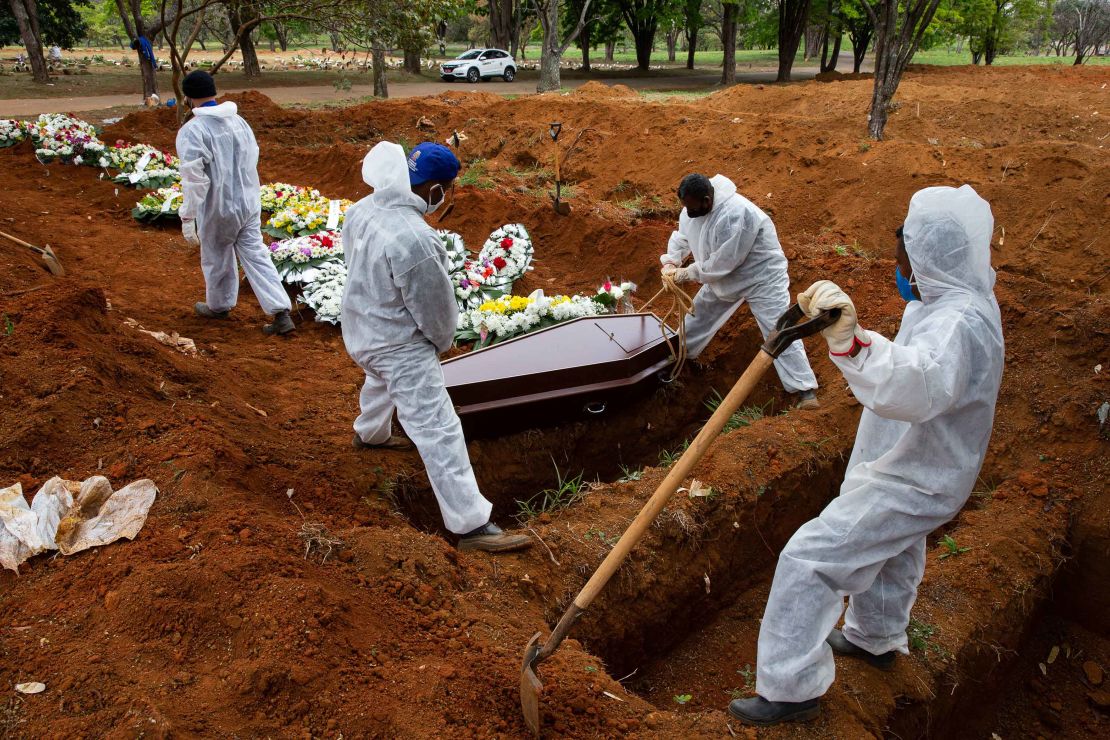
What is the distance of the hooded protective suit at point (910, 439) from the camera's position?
7.39 ft

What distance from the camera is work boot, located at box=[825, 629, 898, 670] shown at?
9.91 feet

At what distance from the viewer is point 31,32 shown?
61.4 ft

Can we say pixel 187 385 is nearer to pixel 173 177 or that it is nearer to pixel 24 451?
pixel 24 451

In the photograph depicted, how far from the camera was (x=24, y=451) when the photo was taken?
341 centimetres

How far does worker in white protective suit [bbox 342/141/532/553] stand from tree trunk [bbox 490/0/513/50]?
25.2m

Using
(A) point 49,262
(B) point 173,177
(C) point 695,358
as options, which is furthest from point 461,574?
(B) point 173,177

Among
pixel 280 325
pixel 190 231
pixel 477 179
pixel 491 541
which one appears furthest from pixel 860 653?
pixel 477 179

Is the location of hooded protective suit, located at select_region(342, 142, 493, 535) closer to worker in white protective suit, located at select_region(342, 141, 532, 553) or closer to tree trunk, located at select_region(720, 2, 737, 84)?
worker in white protective suit, located at select_region(342, 141, 532, 553)

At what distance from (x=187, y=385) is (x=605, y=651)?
299cm

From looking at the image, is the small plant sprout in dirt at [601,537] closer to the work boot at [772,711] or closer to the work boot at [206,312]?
the work boot at [772,711]

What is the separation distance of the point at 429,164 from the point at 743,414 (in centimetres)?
293

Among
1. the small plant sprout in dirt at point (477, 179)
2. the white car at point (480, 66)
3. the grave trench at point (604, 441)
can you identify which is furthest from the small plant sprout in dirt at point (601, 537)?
the white car at point (480, 66)

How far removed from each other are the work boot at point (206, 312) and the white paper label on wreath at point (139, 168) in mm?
4093

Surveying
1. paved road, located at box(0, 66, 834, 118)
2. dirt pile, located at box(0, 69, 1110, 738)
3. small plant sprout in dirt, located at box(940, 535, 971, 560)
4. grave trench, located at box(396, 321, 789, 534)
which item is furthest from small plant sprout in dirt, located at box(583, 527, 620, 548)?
paved road, located at box(0, 66, 834, 118)
